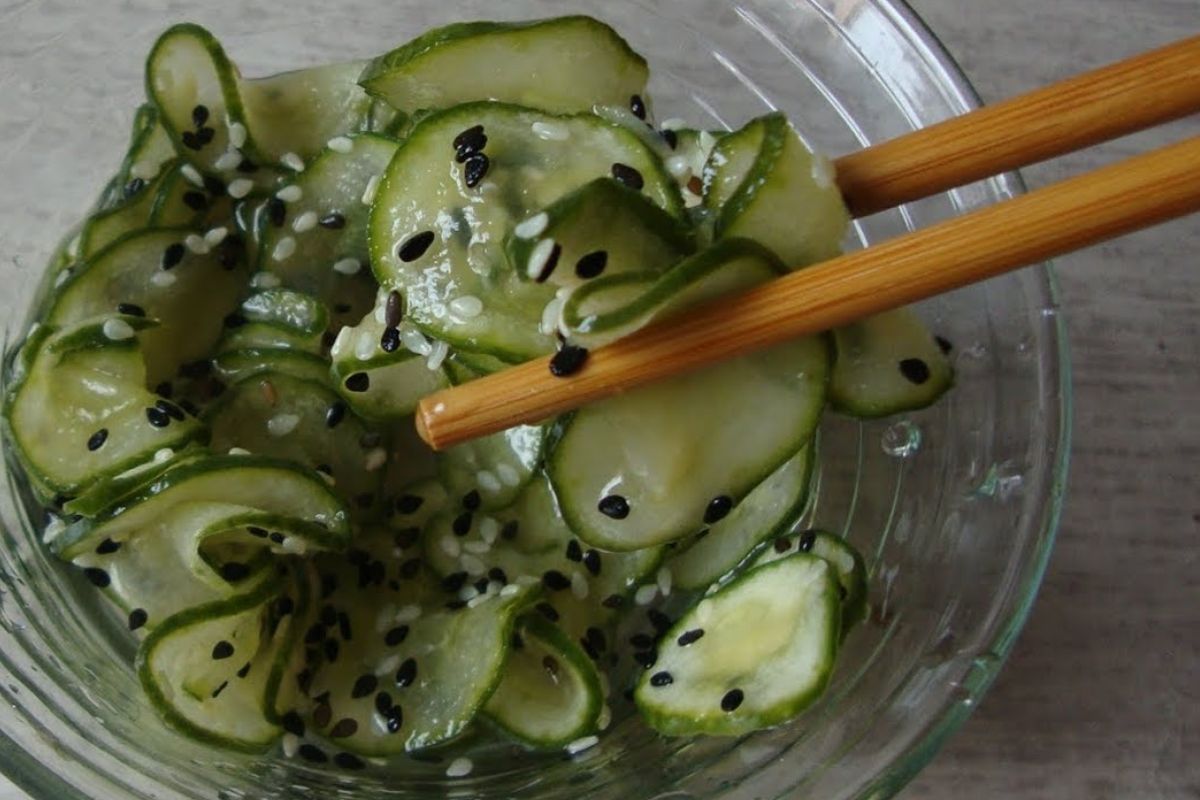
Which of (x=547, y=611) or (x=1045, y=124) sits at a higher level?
(x=1045, y=124)

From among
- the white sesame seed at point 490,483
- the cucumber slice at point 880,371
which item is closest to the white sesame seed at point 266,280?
the white sesame seed at point 490,483

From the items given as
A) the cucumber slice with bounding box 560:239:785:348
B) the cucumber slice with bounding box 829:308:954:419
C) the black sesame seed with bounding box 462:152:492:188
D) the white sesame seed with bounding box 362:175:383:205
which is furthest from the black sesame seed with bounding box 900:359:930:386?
the white sesame seed with bounding box 362:175:383:205

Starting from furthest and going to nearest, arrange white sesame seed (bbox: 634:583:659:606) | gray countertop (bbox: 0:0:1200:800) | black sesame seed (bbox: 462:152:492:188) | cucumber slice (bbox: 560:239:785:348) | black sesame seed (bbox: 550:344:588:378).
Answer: gray countertop (bbox: 0:0:1200:800) < white sesame seed (bbox: 634:583:659:606) < black sesame seed (bbox: 462:152:492:188) < black sesame seed (bbox: 550:344:588:378) < cucumber slice (bbox: 560:239:785:348)

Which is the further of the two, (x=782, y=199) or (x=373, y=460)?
(x=373, y=460)

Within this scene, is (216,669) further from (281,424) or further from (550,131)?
(550,131)

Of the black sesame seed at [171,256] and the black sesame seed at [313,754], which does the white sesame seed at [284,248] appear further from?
the black sesame seed at [313,754]

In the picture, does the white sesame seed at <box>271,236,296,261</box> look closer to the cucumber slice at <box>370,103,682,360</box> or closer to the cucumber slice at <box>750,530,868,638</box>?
the cucumber slice at <box>370,103,682,360</box>

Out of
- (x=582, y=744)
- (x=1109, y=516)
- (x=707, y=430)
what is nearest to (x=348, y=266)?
(x=707, y=430)
